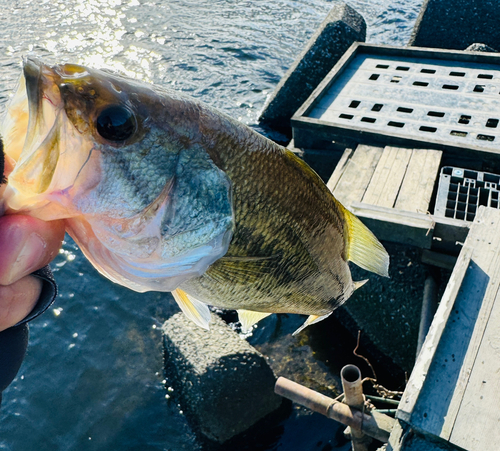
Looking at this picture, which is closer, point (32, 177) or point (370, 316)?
point (32, 177)

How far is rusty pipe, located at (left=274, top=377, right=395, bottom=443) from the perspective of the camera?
3975mm

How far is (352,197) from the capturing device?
16.9 feet

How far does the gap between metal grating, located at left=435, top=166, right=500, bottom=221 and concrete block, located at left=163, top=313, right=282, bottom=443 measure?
2.43m

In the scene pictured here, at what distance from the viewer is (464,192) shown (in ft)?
16.4

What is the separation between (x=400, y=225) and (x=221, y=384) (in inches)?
92.3

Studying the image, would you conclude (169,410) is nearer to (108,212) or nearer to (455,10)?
(108,212)

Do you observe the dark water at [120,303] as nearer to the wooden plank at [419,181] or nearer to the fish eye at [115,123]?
the wooden plank at [419,181]

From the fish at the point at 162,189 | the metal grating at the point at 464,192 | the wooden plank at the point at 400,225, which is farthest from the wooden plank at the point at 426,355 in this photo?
the fish at the point at 162,189

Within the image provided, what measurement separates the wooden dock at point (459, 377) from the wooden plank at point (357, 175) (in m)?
1.70

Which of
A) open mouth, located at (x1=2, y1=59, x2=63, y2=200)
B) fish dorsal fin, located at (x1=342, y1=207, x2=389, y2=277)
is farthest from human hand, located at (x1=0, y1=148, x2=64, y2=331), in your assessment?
fish dorsal fin, located at (x1=342, y1=207, x2=389, y2=277)

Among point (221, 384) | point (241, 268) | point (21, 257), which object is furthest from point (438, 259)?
point (21, 257)

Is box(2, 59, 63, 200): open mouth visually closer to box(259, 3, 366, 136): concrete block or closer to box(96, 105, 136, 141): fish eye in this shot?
box(96, 105, 136, 141): fish eye

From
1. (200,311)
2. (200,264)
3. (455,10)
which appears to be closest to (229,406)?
(200,311)

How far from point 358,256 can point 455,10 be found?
9697 mm
